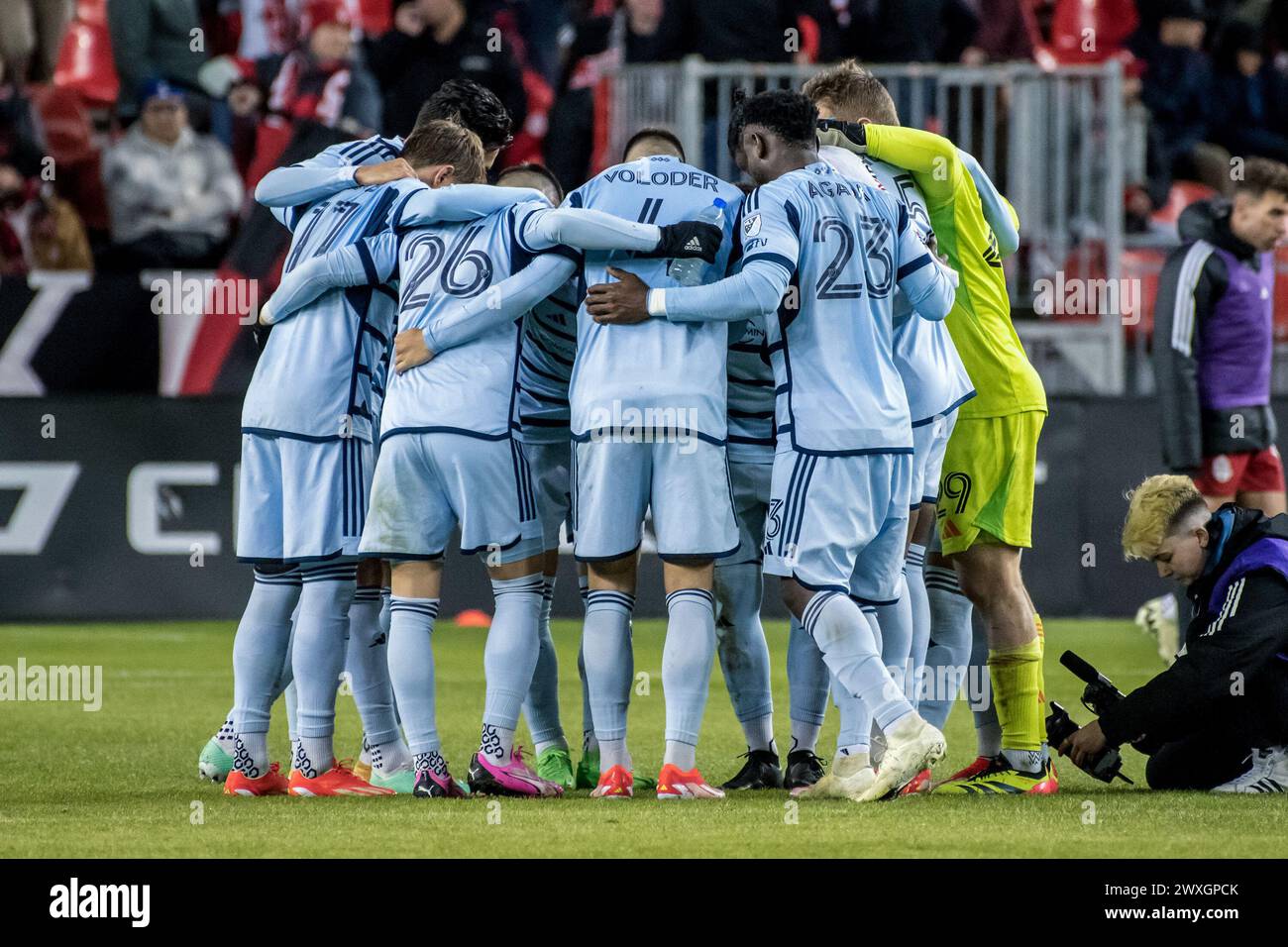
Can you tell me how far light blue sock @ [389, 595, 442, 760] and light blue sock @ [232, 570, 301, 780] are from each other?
532 mm

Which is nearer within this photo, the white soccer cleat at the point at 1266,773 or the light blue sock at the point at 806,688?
the white soccer cleat at the point at 1266,773

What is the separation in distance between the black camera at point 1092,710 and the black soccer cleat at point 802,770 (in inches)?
29.7

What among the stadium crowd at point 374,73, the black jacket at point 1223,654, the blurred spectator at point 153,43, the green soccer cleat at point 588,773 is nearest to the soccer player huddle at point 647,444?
the green soccer cleat at point 588,773

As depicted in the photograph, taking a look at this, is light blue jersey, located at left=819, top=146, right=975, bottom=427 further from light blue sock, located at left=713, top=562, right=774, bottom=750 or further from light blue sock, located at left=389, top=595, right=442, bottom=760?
light blue sock, located at left=389, top=595, right=442, bottom=760

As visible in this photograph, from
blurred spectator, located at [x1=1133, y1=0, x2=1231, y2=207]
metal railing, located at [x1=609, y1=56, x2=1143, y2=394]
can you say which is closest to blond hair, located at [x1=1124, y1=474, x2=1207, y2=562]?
metal railing, located at [x1=609, y1=56, x2=1143, y2=394]

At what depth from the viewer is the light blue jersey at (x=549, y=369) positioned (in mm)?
6491

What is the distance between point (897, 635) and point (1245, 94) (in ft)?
35.5

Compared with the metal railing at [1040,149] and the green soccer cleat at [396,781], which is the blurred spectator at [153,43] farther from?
the green soccer cleat at [396,781]

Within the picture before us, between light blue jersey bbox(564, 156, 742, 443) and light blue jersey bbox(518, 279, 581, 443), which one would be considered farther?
light blue jersey bbox(518, 279, 581, 443)

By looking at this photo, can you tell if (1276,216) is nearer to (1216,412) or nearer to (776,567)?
(1216,412)

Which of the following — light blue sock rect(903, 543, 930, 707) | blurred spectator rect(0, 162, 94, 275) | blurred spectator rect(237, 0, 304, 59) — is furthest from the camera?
blurred spectator rect(237, 0, 304, 59)

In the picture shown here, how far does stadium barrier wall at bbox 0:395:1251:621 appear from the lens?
11953 mm

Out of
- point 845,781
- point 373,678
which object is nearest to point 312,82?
point 373,678
